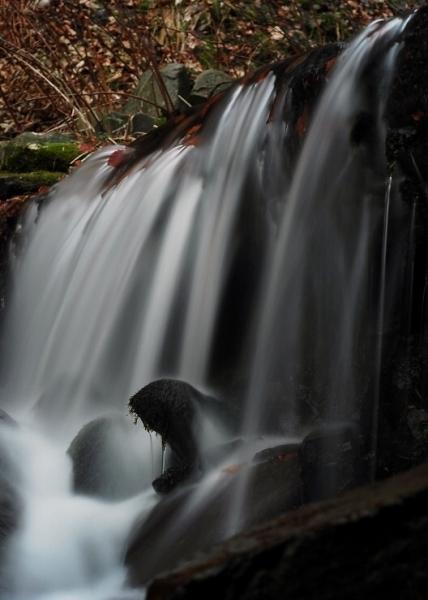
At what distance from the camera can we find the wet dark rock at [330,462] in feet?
8.05

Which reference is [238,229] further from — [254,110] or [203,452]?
[203,452]

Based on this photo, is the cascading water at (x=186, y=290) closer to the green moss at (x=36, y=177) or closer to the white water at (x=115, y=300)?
the white water at (x=115, y=300)

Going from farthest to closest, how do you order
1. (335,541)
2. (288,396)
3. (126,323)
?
1. (126,323)
2. (288,396)
3. (335,541)

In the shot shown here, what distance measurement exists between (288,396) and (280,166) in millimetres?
885

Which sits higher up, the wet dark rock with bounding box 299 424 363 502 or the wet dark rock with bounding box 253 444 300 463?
the wet dark rock with bounding box 299 424 363 502

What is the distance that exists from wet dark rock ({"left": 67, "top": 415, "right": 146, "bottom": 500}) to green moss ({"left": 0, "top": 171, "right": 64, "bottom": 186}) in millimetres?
2345

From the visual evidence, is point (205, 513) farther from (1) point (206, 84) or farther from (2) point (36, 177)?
(1) point (206, 84)

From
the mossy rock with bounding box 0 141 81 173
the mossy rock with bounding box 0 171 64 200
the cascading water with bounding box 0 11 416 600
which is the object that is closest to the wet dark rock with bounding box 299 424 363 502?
the cascading water with bounding box 0 11 416 600

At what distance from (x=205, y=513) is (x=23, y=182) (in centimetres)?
305

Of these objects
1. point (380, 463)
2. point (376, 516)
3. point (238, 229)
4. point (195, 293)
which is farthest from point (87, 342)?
point (376, 516)

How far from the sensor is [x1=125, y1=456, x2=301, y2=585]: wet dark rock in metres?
2.51

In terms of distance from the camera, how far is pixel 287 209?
3354mm

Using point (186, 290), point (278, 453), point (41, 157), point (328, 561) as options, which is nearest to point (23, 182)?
point (41, 157)

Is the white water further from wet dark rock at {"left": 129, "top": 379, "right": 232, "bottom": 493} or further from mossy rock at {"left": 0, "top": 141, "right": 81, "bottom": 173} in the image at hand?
mossy rock at {"left": 0, "top": 141, "right": 81, "bottom": 173}
